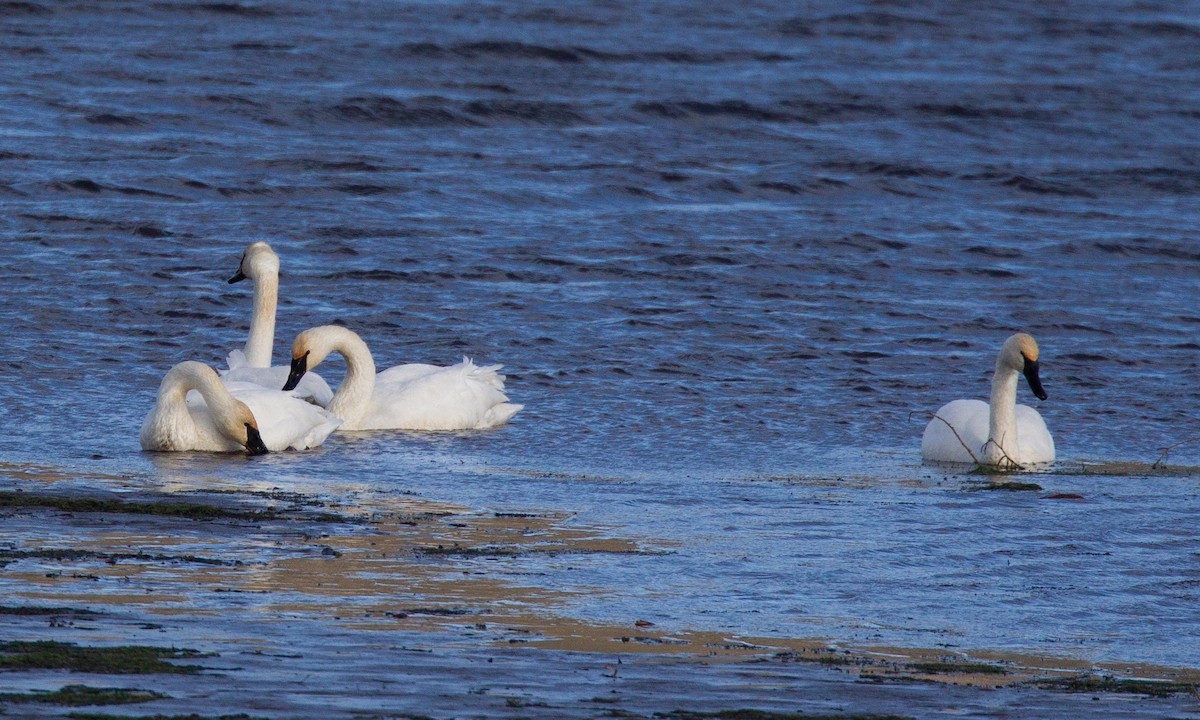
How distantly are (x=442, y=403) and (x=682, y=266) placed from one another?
5415 millimetres

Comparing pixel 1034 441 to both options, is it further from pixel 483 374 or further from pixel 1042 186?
pixel 1042 186

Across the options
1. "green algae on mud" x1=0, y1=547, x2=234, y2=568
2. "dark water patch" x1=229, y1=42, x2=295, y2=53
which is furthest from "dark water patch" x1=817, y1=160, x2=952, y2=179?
"green algae on mud" x1=0, y1=547, x2=234, y2=568

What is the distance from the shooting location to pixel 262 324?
13062 millimetres

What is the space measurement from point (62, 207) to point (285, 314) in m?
3.55

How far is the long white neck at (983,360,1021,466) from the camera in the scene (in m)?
11.1

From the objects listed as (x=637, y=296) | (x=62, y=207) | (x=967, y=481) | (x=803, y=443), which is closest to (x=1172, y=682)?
(x=967, y=481)

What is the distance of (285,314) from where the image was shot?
15375 mm

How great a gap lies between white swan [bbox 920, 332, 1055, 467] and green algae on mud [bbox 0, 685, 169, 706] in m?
6.93

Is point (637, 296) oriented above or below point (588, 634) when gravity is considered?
above

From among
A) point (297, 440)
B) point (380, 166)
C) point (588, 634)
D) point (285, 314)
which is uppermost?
point (380, 166)

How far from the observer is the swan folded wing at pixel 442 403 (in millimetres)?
12195

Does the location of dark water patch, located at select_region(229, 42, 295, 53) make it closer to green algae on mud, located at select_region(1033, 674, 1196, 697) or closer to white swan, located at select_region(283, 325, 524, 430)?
white swan, located at select_region(283, 325, 524, 430)

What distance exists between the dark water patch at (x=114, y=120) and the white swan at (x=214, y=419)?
1134 centimetres

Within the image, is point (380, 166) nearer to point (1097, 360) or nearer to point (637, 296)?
point (637, 296)
